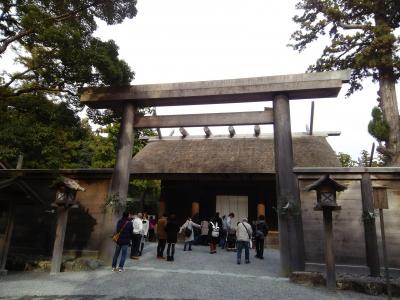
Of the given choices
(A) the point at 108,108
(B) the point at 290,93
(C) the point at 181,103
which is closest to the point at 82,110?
A: (A) the point at 108,108

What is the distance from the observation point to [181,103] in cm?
937

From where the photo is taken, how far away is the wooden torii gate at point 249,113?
7.43 m

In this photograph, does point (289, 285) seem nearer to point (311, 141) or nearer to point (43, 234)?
point (43, 234)

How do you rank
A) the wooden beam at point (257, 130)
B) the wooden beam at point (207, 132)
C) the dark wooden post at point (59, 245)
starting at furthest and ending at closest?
the wooden beam at point (207, 132) → the wooden beam at point (257, 130) → the dark wooden post at point (59, 245)

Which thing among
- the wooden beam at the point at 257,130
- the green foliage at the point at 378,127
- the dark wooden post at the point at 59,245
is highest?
the wooden beam at the point at 257,130

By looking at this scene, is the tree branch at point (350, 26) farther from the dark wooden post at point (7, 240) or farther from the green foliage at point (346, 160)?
the green foliage at point (346, 160)

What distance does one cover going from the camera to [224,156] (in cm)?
1566

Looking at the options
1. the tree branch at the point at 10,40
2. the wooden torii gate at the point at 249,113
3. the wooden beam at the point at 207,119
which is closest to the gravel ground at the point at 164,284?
the wooden torii gate at the point at 249,113

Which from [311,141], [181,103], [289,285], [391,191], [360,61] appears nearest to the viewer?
[289,285]

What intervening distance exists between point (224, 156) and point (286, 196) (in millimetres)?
8223

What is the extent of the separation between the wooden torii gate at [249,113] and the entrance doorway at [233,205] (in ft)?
25.3

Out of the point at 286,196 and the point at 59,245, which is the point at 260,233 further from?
the point at 59,245

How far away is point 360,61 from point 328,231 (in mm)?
7336

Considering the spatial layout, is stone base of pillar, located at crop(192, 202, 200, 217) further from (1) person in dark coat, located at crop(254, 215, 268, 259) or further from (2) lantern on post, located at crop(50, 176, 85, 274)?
(2) lantern on post, located at crop(50, 176, 85, 274)
